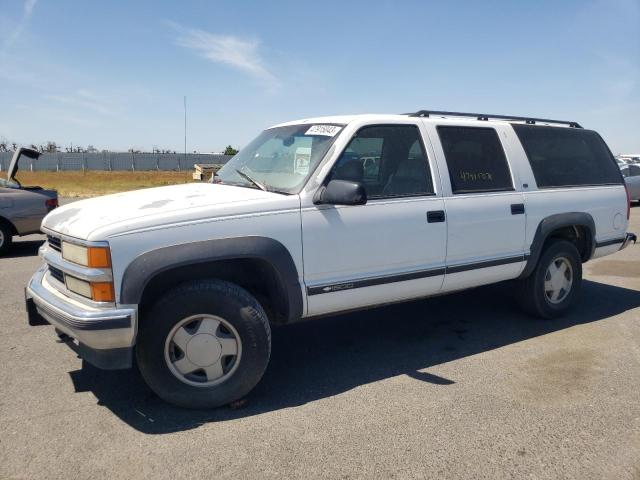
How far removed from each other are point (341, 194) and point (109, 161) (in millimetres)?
59405

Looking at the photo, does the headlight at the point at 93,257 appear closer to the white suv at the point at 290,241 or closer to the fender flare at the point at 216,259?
the white suv at the point at 290,241

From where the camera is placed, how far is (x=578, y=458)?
2844mm

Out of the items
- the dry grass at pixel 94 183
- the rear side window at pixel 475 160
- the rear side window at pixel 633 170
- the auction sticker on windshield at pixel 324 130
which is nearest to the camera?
the auction sticker on windshield at pixel 324 130

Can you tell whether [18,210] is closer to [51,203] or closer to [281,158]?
[51,203]

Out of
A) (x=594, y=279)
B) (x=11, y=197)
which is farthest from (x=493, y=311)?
(x=11, y=197)

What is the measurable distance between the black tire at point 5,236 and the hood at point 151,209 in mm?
6034

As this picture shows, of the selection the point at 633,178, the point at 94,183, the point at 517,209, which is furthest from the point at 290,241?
the point at 94,183

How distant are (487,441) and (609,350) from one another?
81.1 inches

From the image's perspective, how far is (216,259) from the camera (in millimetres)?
3256

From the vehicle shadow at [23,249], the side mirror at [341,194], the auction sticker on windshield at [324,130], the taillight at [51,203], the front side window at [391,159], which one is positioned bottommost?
the vehicle shadow at [23,249]

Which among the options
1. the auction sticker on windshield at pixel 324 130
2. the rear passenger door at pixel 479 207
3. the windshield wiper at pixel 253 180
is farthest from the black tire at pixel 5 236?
the rear passenger door at pixel 479 207

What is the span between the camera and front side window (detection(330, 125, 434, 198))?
3.99 metres

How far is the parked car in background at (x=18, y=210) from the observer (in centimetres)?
891

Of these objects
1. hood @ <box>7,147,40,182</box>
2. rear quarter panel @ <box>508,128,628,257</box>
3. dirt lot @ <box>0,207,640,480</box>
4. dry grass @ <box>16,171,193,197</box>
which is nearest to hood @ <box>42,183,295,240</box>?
dirt lot @ <box>0,207,640,480</box>
